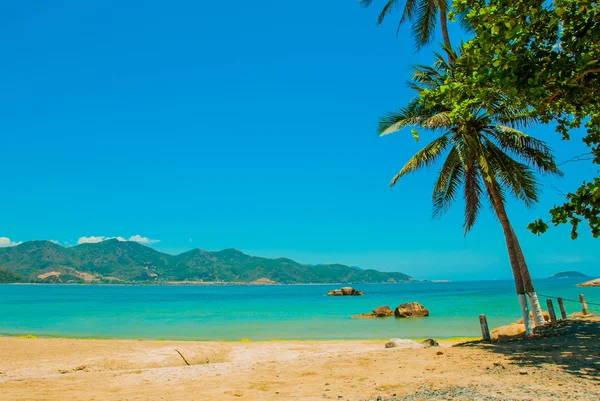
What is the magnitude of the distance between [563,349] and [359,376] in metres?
4.91

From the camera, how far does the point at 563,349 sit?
372 inches

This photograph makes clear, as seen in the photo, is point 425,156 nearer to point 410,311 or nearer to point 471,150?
point 471,150

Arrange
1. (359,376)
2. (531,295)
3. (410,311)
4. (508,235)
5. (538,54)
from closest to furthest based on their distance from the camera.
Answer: (538,54), (359,376), (531,295), (508,235), (410,311)

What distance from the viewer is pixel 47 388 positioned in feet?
28.5

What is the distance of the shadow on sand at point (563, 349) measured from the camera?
7.68 metres

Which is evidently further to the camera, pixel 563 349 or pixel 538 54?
pixel 563 349

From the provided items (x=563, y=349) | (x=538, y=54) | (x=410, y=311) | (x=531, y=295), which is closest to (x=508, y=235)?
(x=531, y=295)

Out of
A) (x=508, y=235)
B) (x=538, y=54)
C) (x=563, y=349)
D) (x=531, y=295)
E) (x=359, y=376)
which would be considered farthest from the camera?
(x=508, y=235)

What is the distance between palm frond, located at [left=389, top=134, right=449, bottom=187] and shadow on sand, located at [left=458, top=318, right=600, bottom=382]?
6674 millimetres

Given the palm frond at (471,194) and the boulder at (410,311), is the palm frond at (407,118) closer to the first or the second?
the palm frond at (471,194)

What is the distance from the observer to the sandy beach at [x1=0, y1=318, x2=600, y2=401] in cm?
665

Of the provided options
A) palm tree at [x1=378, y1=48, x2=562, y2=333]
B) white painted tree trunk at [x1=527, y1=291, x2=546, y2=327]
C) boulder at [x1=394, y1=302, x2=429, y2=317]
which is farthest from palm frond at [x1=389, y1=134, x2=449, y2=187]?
boulder at [x1=394, y1=302, x2=429, y2=317]

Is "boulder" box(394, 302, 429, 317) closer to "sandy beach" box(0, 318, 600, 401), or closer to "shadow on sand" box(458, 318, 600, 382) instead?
"shadow on sand" box(458, 318, 600, 382)

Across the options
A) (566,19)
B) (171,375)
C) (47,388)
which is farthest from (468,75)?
(47,388)
